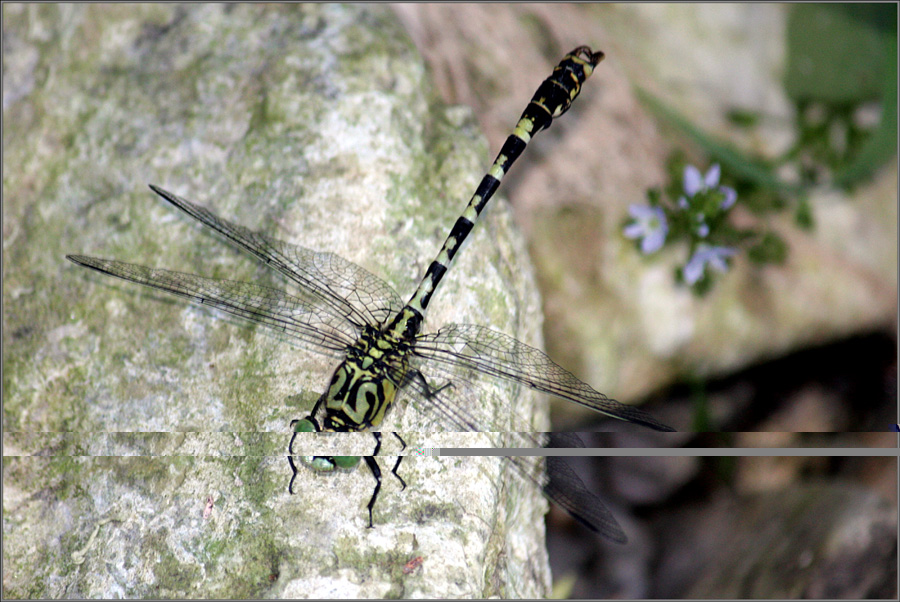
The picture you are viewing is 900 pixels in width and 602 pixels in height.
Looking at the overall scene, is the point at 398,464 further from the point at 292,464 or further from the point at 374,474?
the point at 292,464

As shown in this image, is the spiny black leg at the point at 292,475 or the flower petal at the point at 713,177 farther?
the flower petal at the point at 713,177

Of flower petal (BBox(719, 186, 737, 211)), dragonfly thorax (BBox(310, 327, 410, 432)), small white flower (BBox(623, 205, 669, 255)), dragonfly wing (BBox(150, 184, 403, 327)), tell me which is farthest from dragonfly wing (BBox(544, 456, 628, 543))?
flower petal (BBox(719, 186, 737, 211))

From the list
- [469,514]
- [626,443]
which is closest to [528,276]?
[626,443]

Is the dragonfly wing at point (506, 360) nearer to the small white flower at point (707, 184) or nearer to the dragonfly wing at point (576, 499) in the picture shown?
the dragonfly wing at point (576, 499)

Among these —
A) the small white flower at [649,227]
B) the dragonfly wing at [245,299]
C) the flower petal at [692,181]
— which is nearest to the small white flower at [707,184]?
the flower petal at [692,181]

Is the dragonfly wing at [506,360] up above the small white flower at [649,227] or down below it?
below

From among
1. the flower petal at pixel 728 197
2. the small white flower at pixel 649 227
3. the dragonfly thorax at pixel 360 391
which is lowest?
the dragonfly thorax at pixel 360 391

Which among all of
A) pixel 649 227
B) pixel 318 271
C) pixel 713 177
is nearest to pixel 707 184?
pixel 713 177
